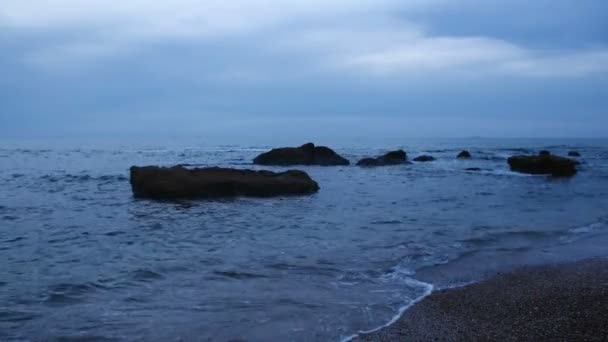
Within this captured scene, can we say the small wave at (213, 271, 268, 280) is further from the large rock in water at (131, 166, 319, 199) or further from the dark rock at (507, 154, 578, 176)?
the dark rock at (507, 154, 578, 176)

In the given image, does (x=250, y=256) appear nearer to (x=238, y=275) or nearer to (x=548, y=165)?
(x=238, y=275)

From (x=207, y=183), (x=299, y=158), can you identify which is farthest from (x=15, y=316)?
(x=299, y=158)

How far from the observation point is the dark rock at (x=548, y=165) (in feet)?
117

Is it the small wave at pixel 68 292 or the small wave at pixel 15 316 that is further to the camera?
the small wave at pixel 68 292

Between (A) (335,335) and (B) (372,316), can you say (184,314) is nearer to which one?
(A) (335,335)

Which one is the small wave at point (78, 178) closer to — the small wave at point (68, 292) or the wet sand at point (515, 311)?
the small wave at point (68, 292)

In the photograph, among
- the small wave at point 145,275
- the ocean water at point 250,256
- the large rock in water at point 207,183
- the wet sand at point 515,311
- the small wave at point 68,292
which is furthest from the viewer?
the large rock in water at point 207,183

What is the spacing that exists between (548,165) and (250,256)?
30.9 m

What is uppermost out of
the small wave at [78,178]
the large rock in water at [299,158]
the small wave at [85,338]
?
the large rock in water at [299,158]

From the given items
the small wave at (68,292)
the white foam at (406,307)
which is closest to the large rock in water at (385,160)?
the white foam at (406,307)

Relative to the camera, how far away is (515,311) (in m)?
7.09

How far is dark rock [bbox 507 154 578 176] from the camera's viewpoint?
117 ft

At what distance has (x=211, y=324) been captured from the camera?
6.56m

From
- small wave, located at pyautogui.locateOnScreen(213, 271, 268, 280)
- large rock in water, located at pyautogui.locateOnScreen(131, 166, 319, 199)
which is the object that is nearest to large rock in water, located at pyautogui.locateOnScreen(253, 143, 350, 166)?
large rock in water, located at pyautogui.locateOnScreen(131, 166, 319, 199)
